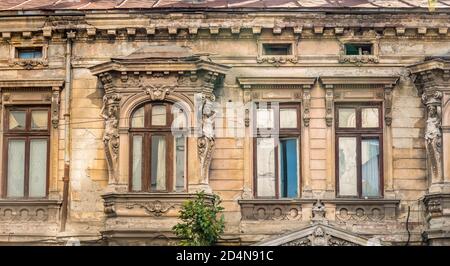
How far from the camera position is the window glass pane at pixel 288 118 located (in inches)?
1137

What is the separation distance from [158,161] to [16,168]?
350 centimetres

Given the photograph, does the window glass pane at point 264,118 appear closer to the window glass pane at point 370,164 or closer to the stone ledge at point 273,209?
the stone ledge at point 273,209

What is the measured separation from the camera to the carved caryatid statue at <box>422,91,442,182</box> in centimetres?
2812

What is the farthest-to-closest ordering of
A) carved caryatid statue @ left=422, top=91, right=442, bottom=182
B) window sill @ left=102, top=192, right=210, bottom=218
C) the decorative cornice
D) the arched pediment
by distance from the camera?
the decorative cornice < carved caryatid statue @ left=422, top=91, right=442, bottom=182 < window sill @ left=102, top=192, right=210, bottom=218 < the arched pediment

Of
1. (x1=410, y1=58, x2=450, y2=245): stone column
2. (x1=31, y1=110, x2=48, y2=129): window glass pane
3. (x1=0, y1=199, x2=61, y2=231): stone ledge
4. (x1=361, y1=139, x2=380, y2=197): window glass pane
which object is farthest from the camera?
(x1=31, y1=110, x2=48, y2=129): window glass pane

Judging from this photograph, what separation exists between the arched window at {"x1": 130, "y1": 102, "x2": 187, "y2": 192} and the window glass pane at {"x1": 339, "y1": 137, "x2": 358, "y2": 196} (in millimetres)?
3734

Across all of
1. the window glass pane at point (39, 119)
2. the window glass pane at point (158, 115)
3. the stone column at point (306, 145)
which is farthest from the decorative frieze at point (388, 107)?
the window glass pane at point (39, 119)

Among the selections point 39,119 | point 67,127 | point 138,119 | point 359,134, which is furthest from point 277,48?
point 39,119

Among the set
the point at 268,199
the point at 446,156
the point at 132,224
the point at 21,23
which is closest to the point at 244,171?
the point at 268,199

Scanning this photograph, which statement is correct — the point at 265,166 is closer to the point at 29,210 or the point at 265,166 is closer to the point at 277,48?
the point at 277,48

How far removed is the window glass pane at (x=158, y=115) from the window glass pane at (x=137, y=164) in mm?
539

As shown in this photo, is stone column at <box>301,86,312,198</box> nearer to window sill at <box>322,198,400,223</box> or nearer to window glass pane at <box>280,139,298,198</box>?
window glass pane at <box>280,139,298,198</box>

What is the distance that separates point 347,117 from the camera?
94.8ft

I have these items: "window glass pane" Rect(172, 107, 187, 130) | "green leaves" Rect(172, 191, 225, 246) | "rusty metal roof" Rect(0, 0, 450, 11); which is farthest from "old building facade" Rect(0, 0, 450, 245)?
"green leaves" Rect(172, 191, 225, 246)
